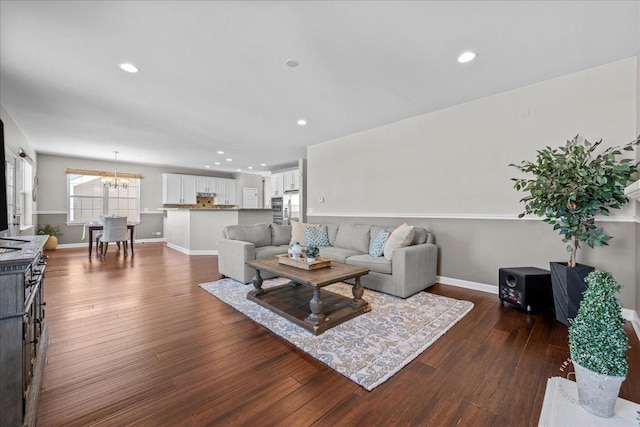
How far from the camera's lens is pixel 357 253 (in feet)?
13.3

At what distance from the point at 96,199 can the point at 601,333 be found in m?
10.3

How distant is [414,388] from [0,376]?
2064 millimetres

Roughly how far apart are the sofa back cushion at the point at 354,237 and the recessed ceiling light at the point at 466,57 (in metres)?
2.48

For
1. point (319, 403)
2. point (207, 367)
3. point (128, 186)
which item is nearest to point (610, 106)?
point (319, 403)

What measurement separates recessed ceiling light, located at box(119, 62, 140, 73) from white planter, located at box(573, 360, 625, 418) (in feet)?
13.4

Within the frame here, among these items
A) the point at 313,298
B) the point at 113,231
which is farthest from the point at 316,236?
the point at 113,231

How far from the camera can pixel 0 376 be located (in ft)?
3.90

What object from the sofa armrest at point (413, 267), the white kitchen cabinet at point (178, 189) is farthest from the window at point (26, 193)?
the sofa armrest at point (413, 267)

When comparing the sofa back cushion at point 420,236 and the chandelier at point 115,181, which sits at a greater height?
the chandelier at point 115,181

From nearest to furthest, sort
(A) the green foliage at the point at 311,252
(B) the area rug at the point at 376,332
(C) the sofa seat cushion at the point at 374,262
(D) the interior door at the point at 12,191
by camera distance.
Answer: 1. (B) the area rug at the point at 376,332
2. (A) the green foliage at the point at 311,252
3. (C) the sofa seat cushion at the point at 374,262
4. (D) the interior door at the point at 12,191

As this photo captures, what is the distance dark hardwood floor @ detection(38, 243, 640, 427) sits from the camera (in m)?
1.44

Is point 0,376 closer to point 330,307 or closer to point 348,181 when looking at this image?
point 330,307

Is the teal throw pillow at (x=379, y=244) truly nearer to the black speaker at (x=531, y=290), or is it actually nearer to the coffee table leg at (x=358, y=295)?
the coffee table leg at (x=358, y=295)

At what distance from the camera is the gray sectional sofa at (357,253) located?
3219 millimetres
